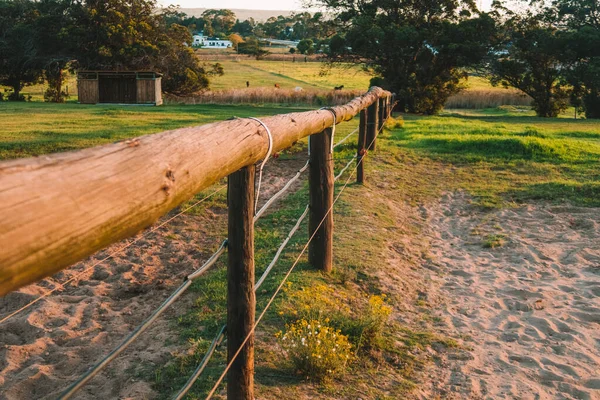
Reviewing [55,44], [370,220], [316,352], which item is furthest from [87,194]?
[55,44]

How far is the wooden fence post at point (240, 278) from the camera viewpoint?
3.09m

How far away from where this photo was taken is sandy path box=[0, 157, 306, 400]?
3988mm

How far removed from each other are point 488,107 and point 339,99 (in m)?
11.5

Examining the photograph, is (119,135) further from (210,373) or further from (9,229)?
(9,229)

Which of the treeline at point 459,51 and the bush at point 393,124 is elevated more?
the treeline at point 459,51

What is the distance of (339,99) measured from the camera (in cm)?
3753

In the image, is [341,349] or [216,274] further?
[216,274]

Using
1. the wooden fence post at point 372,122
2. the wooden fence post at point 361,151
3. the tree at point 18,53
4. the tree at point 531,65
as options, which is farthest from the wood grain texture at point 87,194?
the tree at point 18,53

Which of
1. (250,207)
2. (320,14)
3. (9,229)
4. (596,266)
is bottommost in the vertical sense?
(596,266)

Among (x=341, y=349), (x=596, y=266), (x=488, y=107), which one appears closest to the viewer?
(x=341, y=349)

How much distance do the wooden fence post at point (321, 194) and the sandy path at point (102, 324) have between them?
1.30 meters

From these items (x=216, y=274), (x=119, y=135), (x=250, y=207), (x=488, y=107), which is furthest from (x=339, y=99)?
(x=250, y=207)

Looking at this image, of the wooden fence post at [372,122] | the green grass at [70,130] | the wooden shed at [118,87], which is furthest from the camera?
the wooden shed at [118,87]

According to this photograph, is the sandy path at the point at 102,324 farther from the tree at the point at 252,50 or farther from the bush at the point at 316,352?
the tree at the point at 252,50
